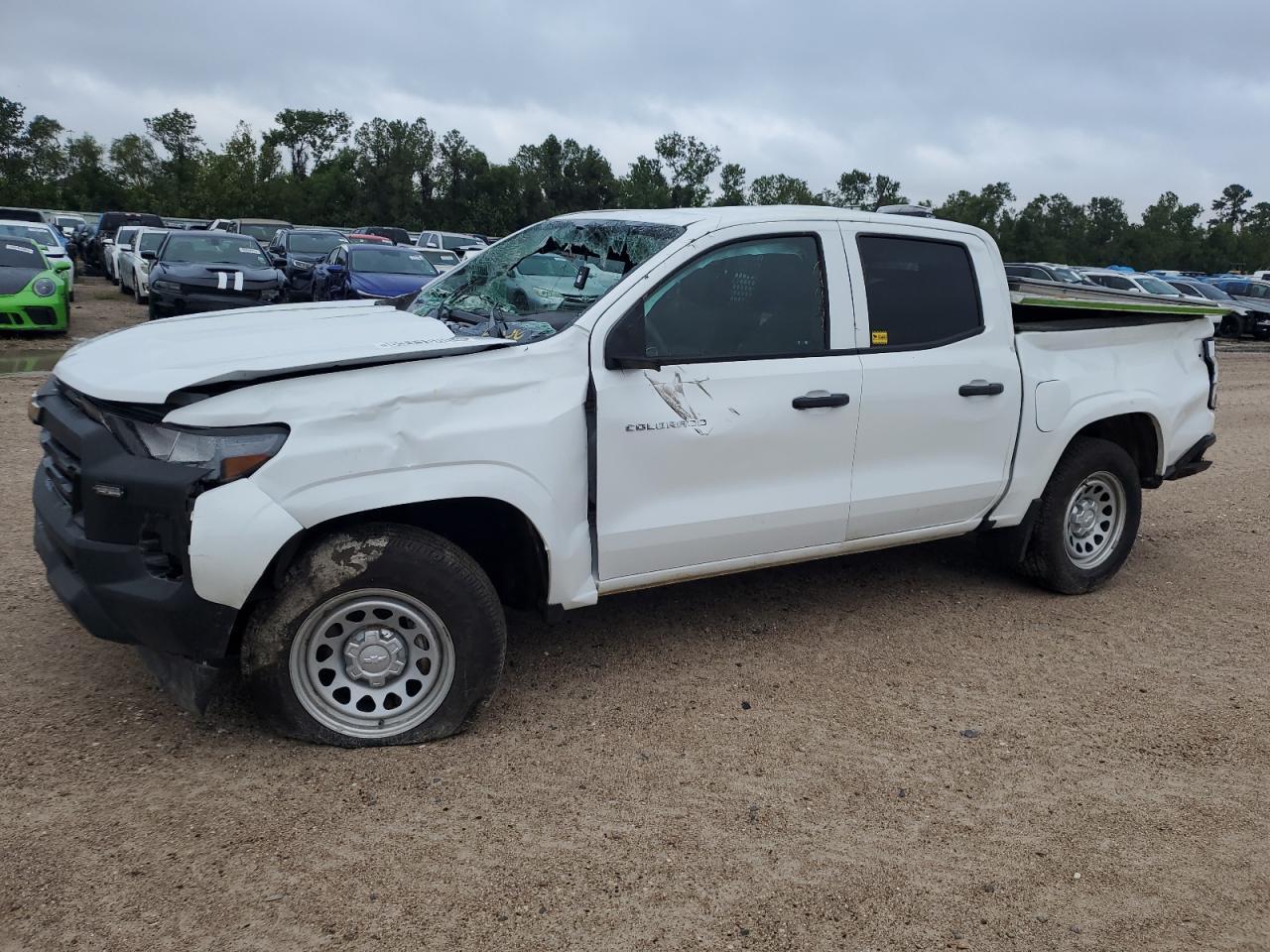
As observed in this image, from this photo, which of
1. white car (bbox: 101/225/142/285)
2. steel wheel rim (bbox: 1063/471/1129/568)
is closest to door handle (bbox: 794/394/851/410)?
steel wheel rim (bbox: 1063/471/1129/568)

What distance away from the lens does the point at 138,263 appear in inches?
835

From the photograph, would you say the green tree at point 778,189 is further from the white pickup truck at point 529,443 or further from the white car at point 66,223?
the white pickup truck at point 529,443

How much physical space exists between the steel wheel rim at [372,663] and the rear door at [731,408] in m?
0.73

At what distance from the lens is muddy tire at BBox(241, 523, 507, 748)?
351 centimetres

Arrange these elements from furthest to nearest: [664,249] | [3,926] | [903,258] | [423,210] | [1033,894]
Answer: [423,210] < [903,258] < [664,249] < [1033,894] < [3,926]

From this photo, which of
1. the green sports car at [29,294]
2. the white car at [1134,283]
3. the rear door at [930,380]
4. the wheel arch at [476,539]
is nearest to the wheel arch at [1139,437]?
the rear door at [930,380]

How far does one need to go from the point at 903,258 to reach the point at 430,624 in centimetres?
269

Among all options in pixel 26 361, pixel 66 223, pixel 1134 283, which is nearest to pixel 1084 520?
pixel 26 361

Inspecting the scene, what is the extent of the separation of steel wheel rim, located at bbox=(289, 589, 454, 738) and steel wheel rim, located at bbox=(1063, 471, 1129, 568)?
3.51m

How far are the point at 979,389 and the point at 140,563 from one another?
356cm

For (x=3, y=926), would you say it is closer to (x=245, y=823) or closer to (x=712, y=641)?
(x=245, y=823)

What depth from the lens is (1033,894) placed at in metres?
3.13

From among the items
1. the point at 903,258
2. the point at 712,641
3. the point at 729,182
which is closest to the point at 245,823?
the point at 712,641

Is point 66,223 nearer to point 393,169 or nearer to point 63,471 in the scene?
point 393,169
